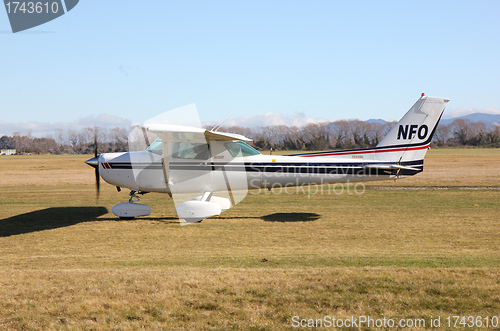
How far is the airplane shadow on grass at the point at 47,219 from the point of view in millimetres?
10617

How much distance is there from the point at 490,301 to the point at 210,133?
724 centimetres

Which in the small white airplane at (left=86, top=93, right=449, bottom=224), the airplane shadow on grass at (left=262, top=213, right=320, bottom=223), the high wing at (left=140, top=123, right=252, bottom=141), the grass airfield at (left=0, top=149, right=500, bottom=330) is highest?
the high wing at (left=140, top=123, right=252, bottom=141)

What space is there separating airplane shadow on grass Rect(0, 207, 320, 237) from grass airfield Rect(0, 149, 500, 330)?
31 millimetres

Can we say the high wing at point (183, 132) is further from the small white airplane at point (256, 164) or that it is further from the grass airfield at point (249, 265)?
the grass airfield at point (249, 265)

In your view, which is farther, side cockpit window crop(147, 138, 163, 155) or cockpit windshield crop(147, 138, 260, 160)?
side cockpit window crop(147, 138, 163, 155)

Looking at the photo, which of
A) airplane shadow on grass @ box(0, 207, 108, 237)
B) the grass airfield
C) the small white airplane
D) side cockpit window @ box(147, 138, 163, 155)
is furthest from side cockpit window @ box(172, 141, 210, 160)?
airplane shadow on grass @ box(0, 207, 108, 237)

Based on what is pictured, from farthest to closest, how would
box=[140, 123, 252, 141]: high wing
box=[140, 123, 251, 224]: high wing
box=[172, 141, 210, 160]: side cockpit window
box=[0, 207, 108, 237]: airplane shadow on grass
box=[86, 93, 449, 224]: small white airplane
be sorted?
box=[86, 93, 449, 224]: small white airplane
box=[172, 141, 210, 160]: side cockpit window
box=[0, 207, 108, 237]: airplane shadow on grass
box=[140, 123, 251, 224]: high wing
box=[140, 123, 252, 141]: high wing

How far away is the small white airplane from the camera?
37.6 feet

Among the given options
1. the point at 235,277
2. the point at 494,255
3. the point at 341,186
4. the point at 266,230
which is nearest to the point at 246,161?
the point at 266,230

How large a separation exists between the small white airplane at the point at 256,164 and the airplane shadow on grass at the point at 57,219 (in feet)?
3.30

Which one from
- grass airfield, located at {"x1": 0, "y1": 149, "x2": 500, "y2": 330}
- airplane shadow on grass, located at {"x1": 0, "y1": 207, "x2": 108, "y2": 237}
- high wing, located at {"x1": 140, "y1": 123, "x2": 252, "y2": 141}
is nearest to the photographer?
grass airfield, located at {"x1": 0, "y1": 149, "x2": 500, "y2": 330}

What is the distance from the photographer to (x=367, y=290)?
5617 millimetres

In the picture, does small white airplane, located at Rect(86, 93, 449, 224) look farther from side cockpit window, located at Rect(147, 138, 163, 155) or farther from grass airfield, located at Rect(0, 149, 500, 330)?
grass airfield, located at Rect(0, 149, 500, 330)

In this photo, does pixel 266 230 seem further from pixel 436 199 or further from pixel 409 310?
pixel 436 199
